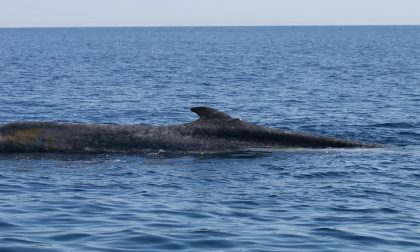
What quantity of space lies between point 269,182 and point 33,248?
7.35 m

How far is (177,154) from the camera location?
23.2 metres

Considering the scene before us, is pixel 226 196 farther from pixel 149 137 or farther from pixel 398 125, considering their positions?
pixel 398 125

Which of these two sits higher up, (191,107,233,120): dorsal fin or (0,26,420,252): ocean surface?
(191,107,233,120): dorsal fin

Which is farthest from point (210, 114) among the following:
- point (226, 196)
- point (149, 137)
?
point (226, 196)

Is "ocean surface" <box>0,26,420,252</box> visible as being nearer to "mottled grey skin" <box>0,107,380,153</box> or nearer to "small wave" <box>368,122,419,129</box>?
"small wave" <box>368,122,419,129</box>

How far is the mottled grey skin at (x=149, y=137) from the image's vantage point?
23.2 metres

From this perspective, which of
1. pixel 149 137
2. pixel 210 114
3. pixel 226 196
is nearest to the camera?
pixel 226 196

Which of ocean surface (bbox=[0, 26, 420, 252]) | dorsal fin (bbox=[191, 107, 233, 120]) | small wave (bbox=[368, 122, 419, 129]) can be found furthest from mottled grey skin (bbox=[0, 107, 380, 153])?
small wave (bbox=[368, 122, 419, 129])

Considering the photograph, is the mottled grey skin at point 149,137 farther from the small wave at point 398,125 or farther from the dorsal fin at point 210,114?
the small wave at point 398,125

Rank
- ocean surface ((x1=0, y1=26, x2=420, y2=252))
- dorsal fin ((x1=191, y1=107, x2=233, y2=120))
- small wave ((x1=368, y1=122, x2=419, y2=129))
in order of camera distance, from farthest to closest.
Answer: small wave ((x1=368, y1=122, x2=419, y2=129))
dorsal fin ((x1=191, y1=107, x2=233, y2=120))
ocean surface ((x1=0, y1=26, x2=420, y2=252))

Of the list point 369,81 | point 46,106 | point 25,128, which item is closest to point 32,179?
point 25,128

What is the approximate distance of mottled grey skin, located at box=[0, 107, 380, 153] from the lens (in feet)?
76.1

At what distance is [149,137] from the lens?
2364 centimetres

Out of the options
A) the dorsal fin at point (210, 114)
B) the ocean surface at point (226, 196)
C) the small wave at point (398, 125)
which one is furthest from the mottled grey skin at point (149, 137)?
the small wave at point (398, 125)
